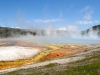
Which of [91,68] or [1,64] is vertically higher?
[91,68]

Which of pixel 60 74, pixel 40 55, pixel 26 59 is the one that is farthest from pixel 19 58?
pixel 60 74

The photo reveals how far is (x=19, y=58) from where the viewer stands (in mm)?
95688

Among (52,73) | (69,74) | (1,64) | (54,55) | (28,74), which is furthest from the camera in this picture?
(54,55)

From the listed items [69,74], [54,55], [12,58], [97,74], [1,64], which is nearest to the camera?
[97,74]

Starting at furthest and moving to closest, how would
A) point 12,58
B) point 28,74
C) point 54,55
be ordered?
point 54,55 → point 12,58 → point 28,74

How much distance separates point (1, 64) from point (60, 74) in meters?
51.2

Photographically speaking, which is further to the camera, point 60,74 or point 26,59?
point 26,59

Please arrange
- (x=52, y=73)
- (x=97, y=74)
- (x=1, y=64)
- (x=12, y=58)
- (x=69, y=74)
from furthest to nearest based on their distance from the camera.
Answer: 1. (x=12, y=58)
2. (x=1, y=64)
3. (x=52, y=73)
4. (x=69, y=74)
5. (x=97, y=74)

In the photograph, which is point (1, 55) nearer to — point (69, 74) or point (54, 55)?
point (54, 55)

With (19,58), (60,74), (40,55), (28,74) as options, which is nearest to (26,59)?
(19,58)

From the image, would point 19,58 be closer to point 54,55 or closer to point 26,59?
point 26,59

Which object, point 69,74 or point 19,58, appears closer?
→ point 69,74

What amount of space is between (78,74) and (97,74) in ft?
10.3

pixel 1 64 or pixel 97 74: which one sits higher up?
pixel 97 74
